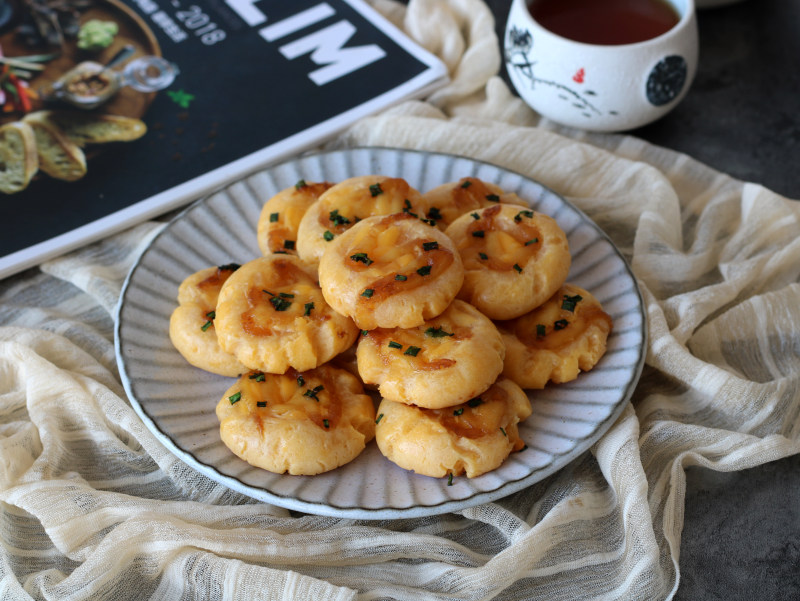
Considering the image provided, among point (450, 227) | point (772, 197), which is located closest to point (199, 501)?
point (450, 227)

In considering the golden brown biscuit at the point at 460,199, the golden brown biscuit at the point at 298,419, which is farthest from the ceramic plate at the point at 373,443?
the golden brown biscuit at the point at 460,199

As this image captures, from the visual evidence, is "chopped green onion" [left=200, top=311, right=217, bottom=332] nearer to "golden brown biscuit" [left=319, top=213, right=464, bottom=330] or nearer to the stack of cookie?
the stack of cookie

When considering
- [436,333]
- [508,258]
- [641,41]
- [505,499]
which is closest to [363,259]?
[436,333]

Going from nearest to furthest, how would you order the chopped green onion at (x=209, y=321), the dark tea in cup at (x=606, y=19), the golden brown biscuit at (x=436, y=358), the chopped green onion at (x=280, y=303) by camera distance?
the golden brown biscuit at (x=436, y=358), the chopped green onion at (x=280, y=303), the chopped green onion at (x=209, y=321), the dark tea in cup at (x=606, y=19)

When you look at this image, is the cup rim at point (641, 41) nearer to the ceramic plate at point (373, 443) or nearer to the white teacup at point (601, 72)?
the white teacup at point (601, 72)

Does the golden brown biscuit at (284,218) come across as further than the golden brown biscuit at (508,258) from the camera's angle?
Yes

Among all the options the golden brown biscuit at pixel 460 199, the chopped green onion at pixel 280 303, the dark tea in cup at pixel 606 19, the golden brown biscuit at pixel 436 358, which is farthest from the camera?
the dark tea in cup at pixel 606 19
